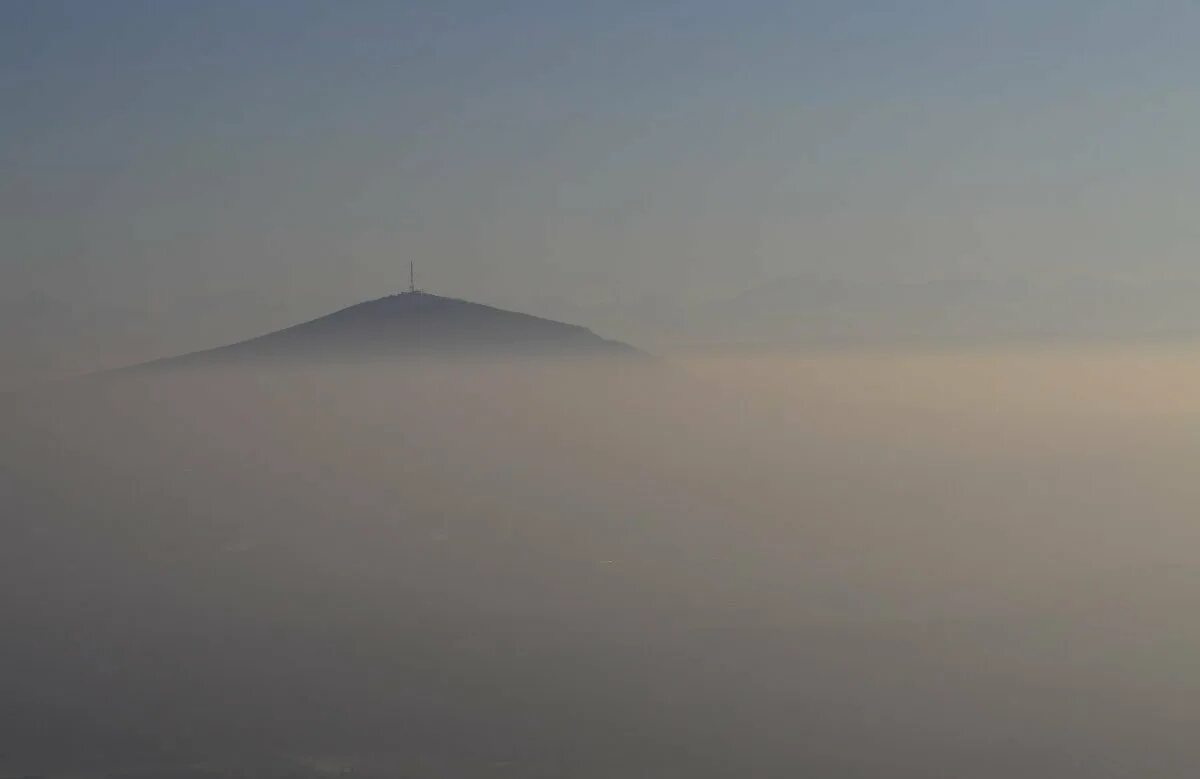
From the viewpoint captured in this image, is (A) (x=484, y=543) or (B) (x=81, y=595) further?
(A) (x=484, y=543)

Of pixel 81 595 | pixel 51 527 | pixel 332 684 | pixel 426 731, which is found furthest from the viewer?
pixel 51 527

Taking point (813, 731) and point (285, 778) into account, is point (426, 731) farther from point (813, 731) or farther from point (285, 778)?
point (813, 731)

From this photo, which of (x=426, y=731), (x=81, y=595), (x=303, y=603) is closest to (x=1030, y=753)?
(x=426, y=731)

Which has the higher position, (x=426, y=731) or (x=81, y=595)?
(x=81, y=595)

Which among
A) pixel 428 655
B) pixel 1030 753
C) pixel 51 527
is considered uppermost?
pixel 51 527

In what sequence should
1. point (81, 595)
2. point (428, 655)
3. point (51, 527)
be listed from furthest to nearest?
point (51, 527), point (81, 595), point (428, 655)

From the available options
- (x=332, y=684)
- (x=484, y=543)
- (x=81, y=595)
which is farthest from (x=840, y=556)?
(x=81, y=595)
